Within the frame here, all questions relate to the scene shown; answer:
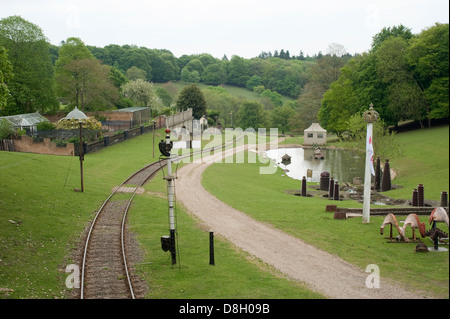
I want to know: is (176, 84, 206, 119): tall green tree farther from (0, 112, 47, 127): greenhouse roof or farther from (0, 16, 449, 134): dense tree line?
(0, 112, 47, 127): greenhouse roof

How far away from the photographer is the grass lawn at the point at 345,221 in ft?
56.0

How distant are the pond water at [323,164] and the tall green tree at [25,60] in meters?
31.7

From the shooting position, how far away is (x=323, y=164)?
5781 centimetres

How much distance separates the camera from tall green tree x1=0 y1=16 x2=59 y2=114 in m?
52.6

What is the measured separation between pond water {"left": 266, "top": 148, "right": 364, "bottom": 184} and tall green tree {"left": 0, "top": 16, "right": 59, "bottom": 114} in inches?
1247

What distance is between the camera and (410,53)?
60219 millimetres

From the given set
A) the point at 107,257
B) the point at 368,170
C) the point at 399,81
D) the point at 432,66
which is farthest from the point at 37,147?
the point at 399,81

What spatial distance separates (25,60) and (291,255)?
1843 inches

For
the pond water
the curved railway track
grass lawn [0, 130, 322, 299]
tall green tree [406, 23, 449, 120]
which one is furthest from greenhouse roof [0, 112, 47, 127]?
tall green tree [406, 23, 449, 120]

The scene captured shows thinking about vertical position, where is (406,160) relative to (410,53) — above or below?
below

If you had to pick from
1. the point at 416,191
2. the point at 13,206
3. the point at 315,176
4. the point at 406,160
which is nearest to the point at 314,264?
the point at 416,191

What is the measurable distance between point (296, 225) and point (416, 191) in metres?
9.87

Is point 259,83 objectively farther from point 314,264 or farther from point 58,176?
point 314,264

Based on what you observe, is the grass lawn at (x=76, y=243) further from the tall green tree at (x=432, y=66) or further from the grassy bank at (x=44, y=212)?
the tall green tree at (x=432, y=66)
